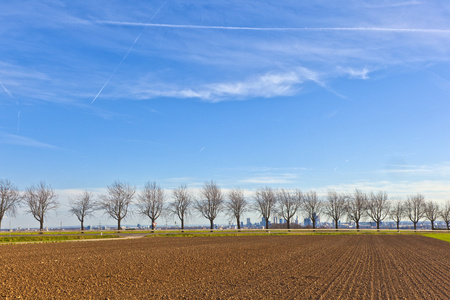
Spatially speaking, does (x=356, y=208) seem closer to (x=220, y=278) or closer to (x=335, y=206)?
(x=335, y=206)

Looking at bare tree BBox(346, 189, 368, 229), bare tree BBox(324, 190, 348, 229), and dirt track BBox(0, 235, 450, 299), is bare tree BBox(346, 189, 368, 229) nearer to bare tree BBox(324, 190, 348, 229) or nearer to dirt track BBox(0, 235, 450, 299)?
bare tree BBox(324, 190, 348, 229)

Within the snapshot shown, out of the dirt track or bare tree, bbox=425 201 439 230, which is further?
bare tree, bbox=425 201 439 230

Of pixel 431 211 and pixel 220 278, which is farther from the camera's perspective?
pixel 431 211

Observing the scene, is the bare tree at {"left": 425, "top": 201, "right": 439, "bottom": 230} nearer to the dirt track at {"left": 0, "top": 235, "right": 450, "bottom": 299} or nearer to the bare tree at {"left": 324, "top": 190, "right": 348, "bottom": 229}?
the bare tree at {"left": 324, "top": 190, "right": 348, "bottom": 229}

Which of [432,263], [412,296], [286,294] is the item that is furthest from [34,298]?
[432,263]

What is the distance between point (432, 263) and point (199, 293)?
18607mm

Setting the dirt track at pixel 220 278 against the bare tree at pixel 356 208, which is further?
the bare tree at pixel 356 208

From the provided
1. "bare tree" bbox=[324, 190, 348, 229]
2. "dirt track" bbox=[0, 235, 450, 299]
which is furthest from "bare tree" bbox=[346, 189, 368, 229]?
"dirt track" bbox=[0, 235, 450, 299]

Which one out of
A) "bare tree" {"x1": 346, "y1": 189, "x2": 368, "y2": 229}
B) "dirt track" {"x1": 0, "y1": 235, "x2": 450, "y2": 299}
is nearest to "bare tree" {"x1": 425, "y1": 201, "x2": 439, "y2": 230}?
"bare tree" {"x1": 346, "y1": 189, "x2": 368, "y2": 229}

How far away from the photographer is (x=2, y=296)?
14.1m

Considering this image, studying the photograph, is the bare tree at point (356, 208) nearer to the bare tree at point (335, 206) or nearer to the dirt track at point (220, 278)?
the bare tree at point (335, 206)

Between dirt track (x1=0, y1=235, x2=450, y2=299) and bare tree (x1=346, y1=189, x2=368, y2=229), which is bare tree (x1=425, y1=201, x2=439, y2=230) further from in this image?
dirt track (x1=0, y1=235, x2=450, y2=299)

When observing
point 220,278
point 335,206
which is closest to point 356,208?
point 335,206

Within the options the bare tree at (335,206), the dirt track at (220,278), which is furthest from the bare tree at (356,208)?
the dirt track at (220,278)
